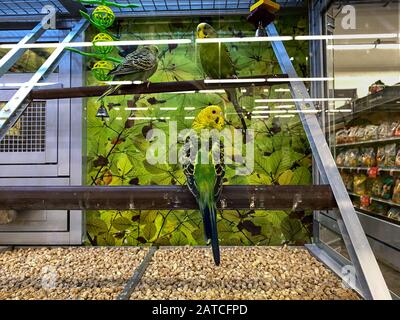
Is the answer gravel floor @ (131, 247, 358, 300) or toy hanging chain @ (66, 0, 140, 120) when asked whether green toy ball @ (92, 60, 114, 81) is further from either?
gravel floor @ (131, 247, 358, 300)

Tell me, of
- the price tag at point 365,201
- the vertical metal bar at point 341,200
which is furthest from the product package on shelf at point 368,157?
the vertical metal bar at point 341,200

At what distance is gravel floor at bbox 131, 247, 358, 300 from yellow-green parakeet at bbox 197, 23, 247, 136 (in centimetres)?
50

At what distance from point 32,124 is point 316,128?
1.01 metres

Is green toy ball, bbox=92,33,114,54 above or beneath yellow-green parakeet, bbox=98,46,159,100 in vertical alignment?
above

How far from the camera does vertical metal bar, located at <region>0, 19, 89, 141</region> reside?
976 mm

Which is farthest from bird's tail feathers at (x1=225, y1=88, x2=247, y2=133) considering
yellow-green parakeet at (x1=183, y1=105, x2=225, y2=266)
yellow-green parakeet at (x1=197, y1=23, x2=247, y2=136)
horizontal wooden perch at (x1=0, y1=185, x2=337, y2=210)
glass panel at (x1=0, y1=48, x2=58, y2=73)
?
glass panel at (x1=0, y1=48, x2=58, y2=73)

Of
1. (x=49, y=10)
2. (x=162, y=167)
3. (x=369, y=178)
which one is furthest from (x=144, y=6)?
(x=369, y=178)

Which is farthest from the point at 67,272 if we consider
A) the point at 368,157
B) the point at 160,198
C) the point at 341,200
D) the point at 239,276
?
the point at 368,157

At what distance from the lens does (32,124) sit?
1.06 m

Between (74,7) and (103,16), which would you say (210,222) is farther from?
(74,7)

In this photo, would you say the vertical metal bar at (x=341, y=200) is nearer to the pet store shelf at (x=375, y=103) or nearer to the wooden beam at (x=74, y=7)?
the pet store shelf at (x=375, y=103)

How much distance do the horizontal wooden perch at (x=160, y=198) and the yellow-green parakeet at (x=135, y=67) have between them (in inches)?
15.3

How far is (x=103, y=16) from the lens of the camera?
103 cm

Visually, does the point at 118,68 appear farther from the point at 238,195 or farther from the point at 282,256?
the point at 282,256
